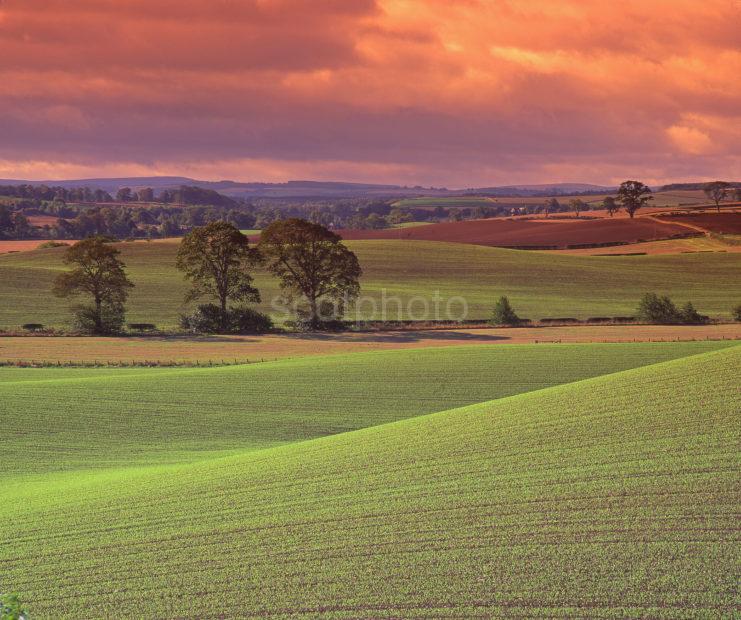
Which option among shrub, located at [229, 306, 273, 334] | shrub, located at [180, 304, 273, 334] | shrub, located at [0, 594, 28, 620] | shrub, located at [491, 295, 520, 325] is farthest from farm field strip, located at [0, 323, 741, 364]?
shrub, located at [0, 594, 28, 620]

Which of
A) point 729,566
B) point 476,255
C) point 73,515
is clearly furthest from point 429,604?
point 476,255

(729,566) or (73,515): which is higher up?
(729,566)

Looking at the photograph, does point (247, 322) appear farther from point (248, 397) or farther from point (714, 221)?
point (714, 221)

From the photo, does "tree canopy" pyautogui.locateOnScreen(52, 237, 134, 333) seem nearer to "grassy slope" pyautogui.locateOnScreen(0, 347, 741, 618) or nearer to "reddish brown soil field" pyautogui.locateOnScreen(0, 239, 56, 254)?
"grassy slope" pyautogui.locateOnScreen(0, 347, 741, 618)

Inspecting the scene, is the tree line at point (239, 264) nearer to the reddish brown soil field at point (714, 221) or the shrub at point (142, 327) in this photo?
the shrub at point (142, 327)

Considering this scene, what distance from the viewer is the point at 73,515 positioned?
16984 mm

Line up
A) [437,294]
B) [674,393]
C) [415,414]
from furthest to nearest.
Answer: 1. [437,294]
2. [415,414]
3. [674,393]

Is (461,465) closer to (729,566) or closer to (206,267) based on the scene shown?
(729,566)

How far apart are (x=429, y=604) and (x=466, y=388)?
25.0 meters

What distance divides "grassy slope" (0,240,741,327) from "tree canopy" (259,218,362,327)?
20.2 feet

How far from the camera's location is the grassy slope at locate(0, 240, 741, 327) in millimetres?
74812

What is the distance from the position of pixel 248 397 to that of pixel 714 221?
11085 cm

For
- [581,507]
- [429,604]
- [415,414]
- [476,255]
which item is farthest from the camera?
[476,255]

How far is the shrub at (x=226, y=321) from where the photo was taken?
210 feet
